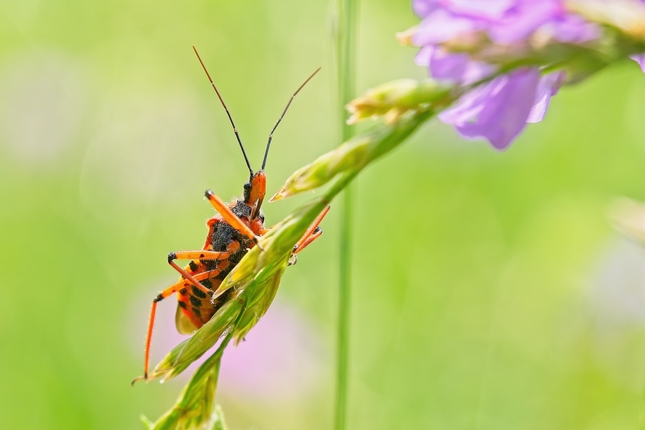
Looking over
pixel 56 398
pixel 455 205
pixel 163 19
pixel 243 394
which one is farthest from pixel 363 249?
pixel 163 19

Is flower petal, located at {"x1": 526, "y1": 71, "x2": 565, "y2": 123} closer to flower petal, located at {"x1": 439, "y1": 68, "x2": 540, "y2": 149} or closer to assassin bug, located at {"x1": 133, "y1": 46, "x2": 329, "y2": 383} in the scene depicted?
flower petal, located at {"x1": 439, "y1": 68, "x2": 540, "y2": 149}

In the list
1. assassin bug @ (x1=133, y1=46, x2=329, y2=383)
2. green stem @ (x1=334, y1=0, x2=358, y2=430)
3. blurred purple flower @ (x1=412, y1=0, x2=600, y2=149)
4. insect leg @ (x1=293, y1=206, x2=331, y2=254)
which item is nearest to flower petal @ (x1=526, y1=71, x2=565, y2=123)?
blurred purple flower @ (x1=412, y1=0, x2=600, y2=149)

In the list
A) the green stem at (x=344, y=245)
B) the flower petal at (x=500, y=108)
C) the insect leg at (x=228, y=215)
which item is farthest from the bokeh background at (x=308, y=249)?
the flower petal at (x=500, y=108)

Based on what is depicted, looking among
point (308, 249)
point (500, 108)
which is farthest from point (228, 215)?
point (308, 249)

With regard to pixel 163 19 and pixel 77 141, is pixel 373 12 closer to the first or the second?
pixel 163 19

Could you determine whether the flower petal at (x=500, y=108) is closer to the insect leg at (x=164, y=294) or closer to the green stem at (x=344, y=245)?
the green stem at (x=344, y=245)

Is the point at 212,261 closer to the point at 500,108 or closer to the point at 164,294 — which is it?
the point at 164,294
